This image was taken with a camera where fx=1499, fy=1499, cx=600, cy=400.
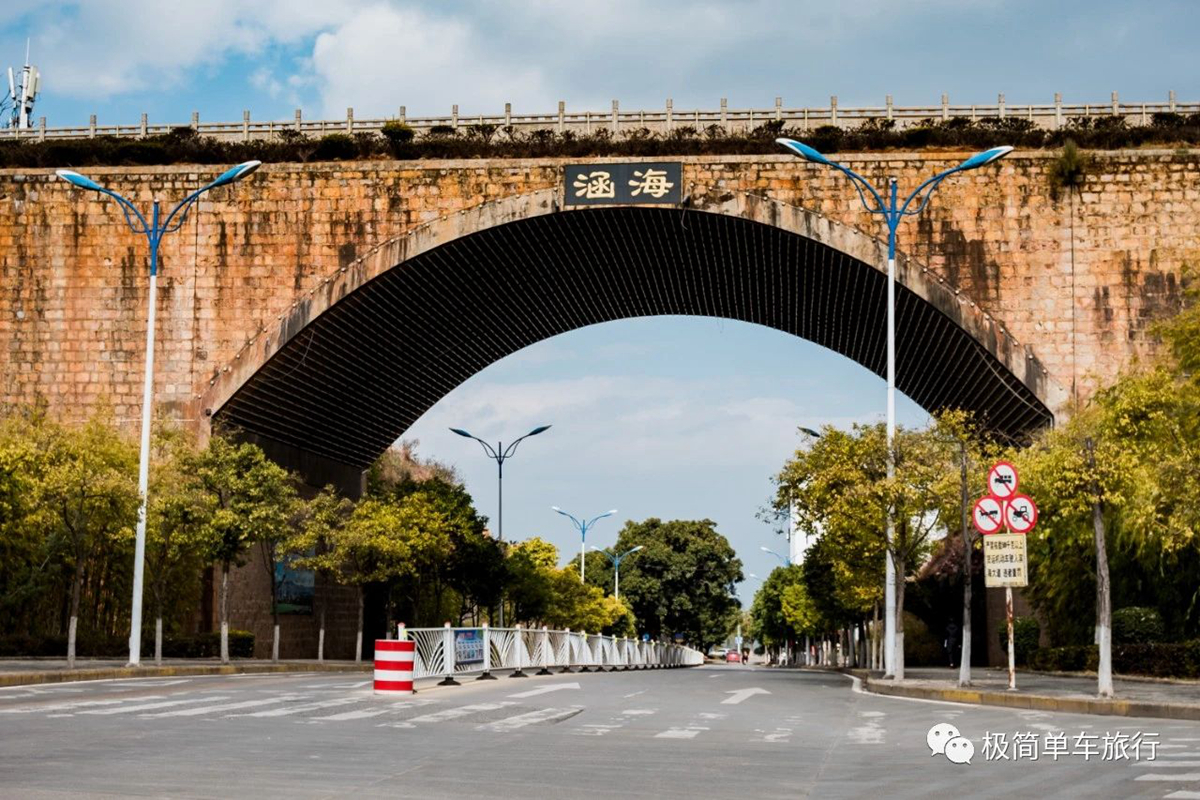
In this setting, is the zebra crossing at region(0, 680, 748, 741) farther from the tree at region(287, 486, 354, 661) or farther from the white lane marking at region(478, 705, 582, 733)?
the tree at region(287, 486, 354, 661)

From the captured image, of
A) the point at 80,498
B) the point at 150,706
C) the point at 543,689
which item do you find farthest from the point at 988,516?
the point at 80,498

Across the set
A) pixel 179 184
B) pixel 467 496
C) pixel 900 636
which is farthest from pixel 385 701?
pixel 467 496

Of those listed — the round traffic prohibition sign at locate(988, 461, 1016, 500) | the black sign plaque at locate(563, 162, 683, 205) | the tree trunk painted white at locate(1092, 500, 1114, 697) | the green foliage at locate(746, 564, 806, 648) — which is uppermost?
the black sign plaque at locate(563, 162, 683, 205)

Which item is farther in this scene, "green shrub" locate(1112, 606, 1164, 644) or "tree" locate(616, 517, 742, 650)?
"tree" locate(616, 517, 742, 650)

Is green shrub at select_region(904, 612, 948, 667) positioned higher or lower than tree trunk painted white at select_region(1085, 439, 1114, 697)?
lower

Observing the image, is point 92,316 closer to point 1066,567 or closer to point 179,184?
point 179,184

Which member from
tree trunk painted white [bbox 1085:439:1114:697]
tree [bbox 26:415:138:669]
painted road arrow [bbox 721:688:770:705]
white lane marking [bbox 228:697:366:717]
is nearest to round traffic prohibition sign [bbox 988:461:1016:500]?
tree trunk painted white [bbox 1085:439:1114:697]

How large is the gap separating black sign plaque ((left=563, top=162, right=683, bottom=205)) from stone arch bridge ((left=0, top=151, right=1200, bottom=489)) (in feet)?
0.86

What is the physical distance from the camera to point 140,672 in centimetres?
2681

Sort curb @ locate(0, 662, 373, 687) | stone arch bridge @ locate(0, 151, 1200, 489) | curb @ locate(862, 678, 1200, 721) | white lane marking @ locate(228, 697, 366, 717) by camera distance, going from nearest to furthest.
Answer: white lane marking @ locate(228, 697, 366, 717)
curb @ locate(862, 678, 1200, 721)
curb @ locate(0, 662, 373, 687)
stone arch bridge @ locate(0, 151, 1200, 489)

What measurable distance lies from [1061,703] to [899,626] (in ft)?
28.4

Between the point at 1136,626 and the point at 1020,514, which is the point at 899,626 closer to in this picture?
the point at 1136,626

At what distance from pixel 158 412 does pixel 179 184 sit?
21.3 feet

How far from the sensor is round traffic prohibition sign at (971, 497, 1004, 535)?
74.3 ft
